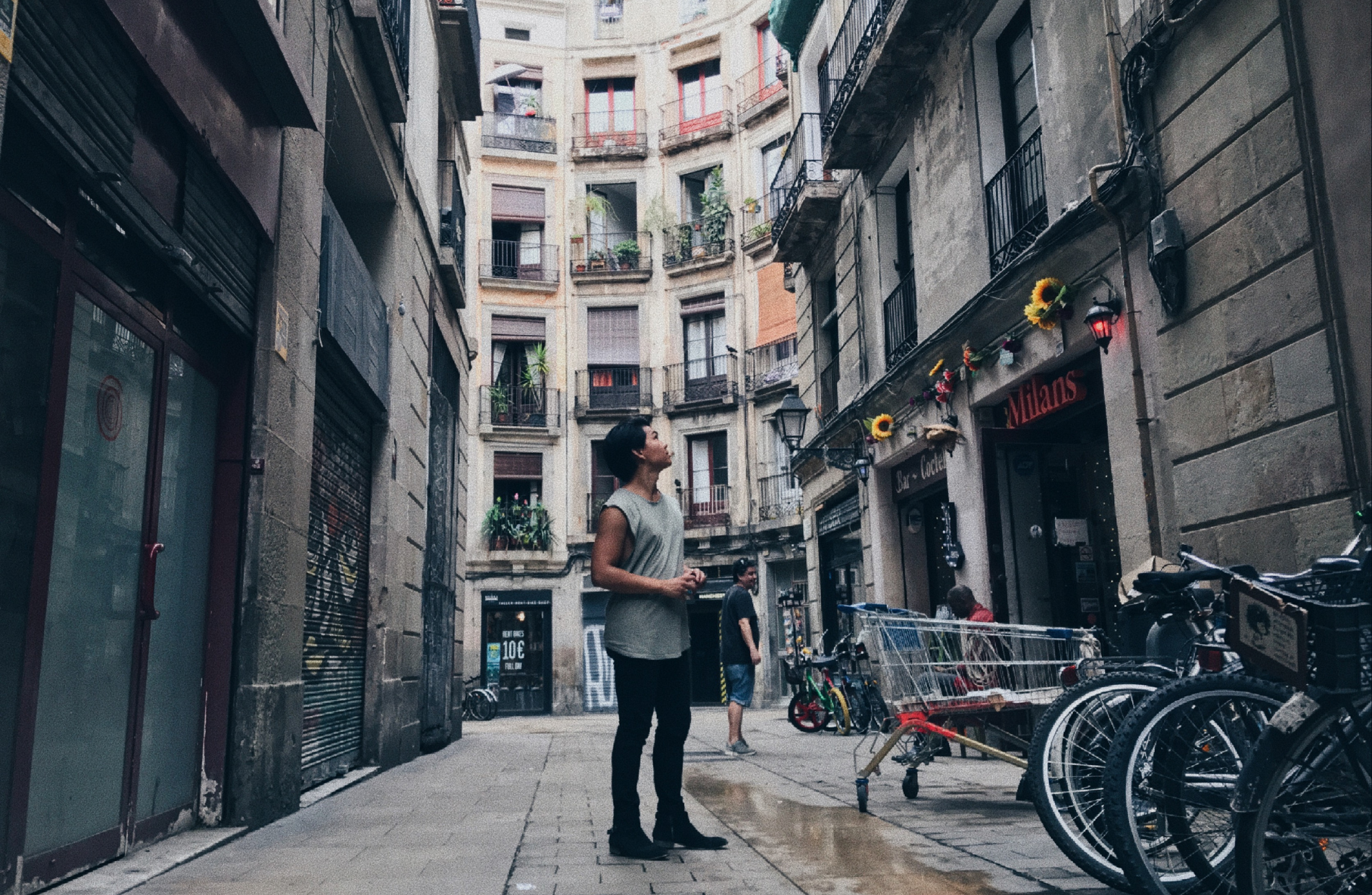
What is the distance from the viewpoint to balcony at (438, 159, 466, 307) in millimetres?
12484

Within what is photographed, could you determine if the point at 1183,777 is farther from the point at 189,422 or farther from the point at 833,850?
the point at 189,422

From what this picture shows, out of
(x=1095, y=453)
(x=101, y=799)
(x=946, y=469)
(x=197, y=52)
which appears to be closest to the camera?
(x=101, y=799)

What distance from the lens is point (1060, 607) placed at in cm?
976

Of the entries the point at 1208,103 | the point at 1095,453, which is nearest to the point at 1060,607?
the point at 1095,453

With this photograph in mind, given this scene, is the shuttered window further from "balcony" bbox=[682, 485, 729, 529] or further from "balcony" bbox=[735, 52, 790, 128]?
"balcony" bbox=[682, 485, 729, 529]

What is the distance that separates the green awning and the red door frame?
41.4 ft

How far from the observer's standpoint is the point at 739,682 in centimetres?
1054

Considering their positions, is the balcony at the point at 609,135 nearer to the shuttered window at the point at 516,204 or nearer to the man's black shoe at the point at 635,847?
the shuttered window at the point at 516,204

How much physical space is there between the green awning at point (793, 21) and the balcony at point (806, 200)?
4.55 feet

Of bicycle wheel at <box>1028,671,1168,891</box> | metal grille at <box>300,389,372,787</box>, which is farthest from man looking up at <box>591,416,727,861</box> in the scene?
metal grille at <box>300,389,372,787</box>

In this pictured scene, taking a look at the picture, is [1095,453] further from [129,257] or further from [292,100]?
[129,257]

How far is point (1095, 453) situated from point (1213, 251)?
3675 mm

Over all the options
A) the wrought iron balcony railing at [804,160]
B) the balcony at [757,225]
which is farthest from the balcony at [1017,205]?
the balcony at [757,225]

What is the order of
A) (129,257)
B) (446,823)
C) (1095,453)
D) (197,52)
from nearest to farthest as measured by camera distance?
(129,257) < (197,52) < (446,823) < (1095,453)
